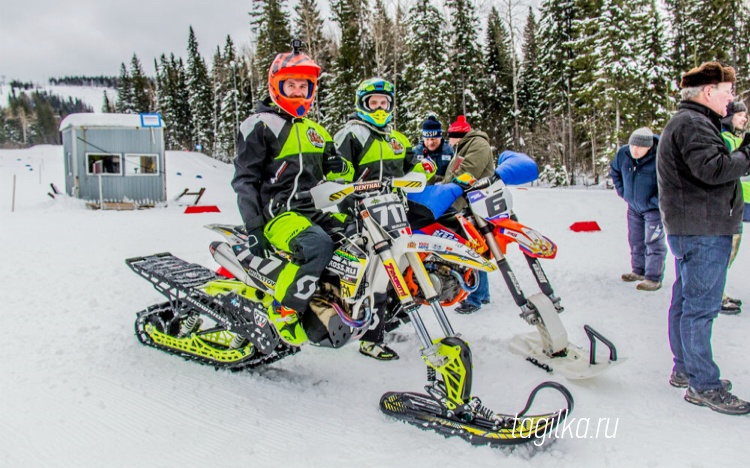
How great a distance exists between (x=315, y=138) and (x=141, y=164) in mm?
17078

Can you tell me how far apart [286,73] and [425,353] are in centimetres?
213

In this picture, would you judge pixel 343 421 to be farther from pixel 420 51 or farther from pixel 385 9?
pixel 385 9

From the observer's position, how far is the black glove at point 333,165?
12.8 ft

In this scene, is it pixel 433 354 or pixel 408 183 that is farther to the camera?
pixel 408 183

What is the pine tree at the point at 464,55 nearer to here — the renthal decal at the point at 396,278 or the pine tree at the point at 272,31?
the pine tree at the point at 272,31

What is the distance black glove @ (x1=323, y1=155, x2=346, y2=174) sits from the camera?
3.91m

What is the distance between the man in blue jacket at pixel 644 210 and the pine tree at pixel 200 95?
56.5m

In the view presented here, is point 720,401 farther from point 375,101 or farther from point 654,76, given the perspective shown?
point 654,76

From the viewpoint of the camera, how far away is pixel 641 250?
5980 millimetres

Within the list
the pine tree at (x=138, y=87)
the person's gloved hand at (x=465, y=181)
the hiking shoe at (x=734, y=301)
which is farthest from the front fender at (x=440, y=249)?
the pine tree at (x=138, y=87)

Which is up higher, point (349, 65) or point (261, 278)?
point (349, 65)

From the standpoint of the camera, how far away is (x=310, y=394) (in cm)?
347

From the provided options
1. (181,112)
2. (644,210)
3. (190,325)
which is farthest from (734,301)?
(181,112)

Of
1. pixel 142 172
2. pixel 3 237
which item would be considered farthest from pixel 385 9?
pixel 3 237
